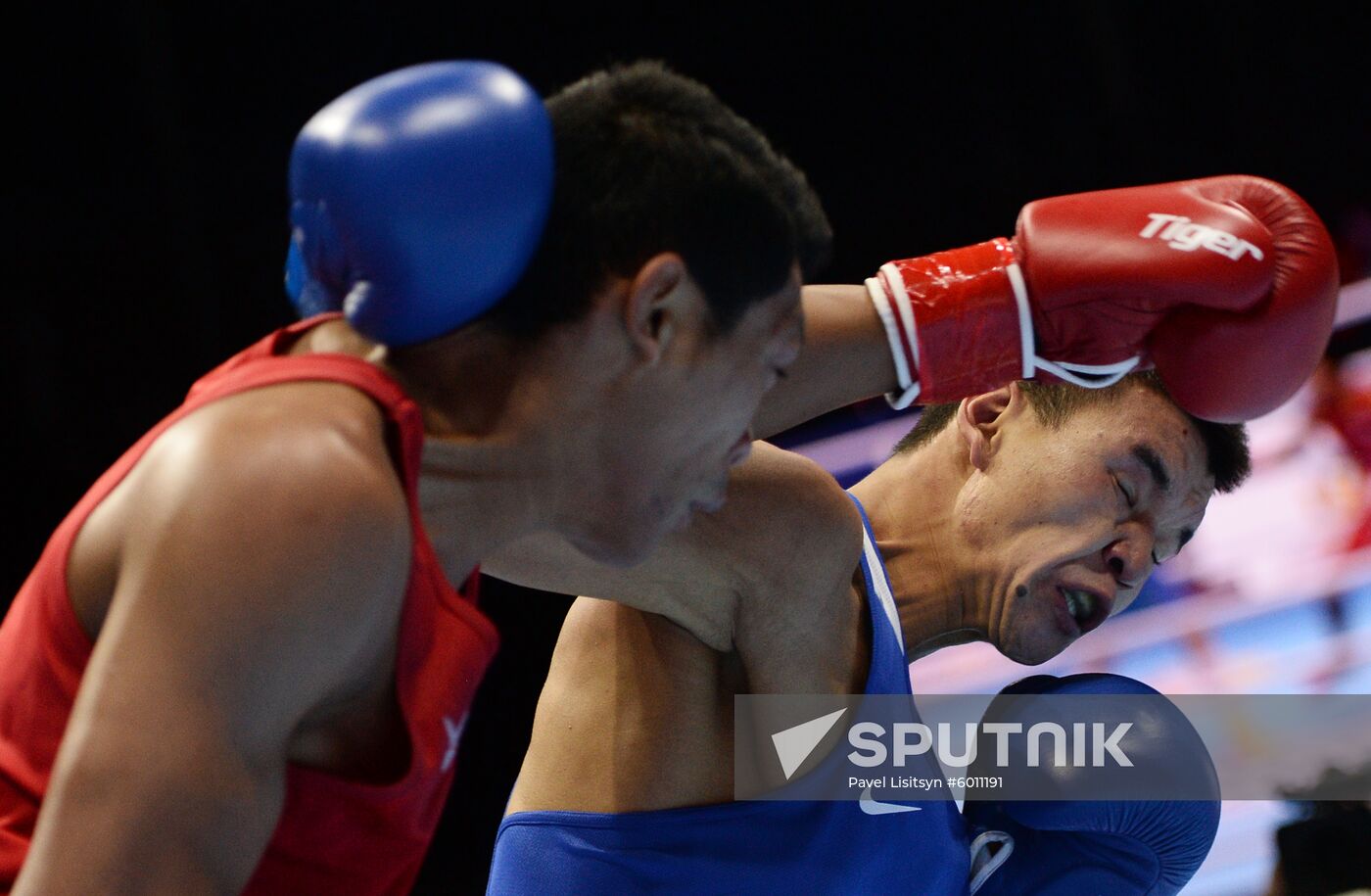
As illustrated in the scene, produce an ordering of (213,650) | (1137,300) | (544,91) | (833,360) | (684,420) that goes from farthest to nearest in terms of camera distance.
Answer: (544,91)
(833,360)
(1137,300)
(684,420)
(213,650)

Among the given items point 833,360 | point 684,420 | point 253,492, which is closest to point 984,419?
point 833,360

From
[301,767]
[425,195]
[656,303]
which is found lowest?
[301,767]

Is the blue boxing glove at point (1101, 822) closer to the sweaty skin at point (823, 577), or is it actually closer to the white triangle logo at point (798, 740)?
the sweaty skin at point (823, 577)

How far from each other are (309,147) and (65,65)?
3.02m

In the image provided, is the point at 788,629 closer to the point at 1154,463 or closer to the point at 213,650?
the point at 1154,463

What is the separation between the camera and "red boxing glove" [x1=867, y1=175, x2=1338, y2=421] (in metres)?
1.66

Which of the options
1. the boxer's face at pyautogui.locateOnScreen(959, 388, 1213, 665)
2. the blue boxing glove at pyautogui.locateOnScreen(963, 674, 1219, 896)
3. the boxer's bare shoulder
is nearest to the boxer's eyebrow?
the boxer's face at pyautogui.locateOnScreen(959, 388, 1213, 665)

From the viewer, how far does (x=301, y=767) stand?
3.50ft

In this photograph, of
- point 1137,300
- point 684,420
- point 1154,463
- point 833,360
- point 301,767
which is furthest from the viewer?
point 1154,463

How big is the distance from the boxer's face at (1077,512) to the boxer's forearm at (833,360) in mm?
409

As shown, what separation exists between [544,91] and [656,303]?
120 inches

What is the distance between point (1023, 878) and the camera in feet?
6.92

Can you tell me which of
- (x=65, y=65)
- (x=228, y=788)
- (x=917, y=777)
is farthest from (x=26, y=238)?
(x=228, y=788)

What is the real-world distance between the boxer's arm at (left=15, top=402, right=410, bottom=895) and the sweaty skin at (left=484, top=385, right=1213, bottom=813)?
73 centimetres
